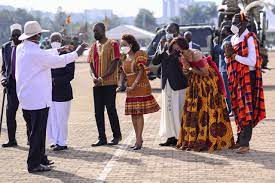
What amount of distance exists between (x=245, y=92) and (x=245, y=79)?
7.5 inches

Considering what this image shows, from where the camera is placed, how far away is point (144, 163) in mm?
9430

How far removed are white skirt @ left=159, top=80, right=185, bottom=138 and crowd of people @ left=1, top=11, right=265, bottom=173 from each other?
0.02 meters

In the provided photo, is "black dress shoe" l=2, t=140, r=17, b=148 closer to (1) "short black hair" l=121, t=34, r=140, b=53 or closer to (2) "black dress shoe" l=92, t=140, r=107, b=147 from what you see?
(2) "black dress shoe" l=92, t=140, r=107, b=147

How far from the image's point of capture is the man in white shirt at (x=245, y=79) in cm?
984

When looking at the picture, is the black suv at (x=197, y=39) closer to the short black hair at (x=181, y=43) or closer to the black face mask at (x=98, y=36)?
the black face mask at (x=98, y=36)

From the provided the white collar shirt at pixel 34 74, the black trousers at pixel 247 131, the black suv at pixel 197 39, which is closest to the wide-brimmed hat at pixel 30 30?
the white collar shirt at pixel 34 74

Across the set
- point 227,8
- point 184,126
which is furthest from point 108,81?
point 227,8

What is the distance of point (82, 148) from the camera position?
1088 cm

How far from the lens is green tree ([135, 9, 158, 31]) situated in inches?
5862

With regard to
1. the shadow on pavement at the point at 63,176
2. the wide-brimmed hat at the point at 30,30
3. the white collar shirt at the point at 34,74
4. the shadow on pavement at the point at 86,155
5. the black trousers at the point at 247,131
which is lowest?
the shadow on pavement at the point at 86,155

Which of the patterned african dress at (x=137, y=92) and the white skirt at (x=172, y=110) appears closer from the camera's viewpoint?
the patterned african dress at (x=137, y=92)

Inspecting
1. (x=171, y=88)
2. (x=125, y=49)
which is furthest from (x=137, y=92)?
(x=125, y=49)

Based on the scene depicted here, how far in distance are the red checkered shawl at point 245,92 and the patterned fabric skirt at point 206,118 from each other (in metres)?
0.34

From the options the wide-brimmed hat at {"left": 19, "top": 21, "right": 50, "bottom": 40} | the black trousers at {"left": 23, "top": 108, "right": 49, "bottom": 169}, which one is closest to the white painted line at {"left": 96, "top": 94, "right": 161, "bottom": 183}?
the black trousers at {"left": 23, "top": 108, "right": 49, "bottom": 169}
